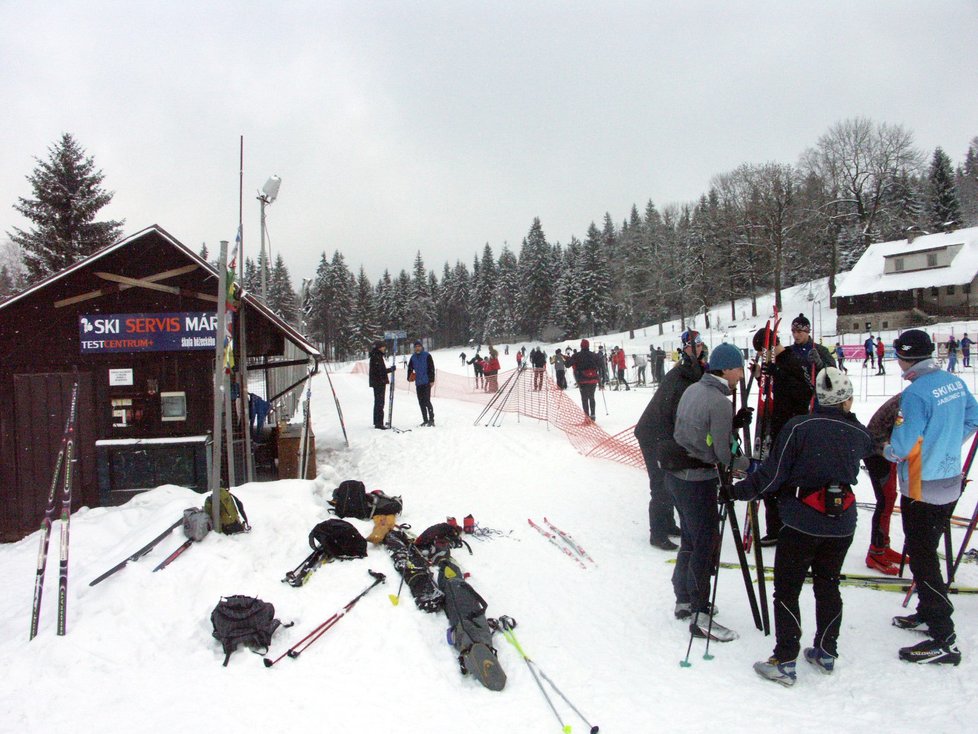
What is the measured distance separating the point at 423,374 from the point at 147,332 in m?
5.47

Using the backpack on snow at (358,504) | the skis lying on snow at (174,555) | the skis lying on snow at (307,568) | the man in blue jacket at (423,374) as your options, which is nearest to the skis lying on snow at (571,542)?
the backpack on snow at (358,504)

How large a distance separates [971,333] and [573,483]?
113 ft

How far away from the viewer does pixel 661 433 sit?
18.3 feet

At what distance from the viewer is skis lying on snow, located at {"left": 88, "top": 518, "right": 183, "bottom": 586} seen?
15.2 ft

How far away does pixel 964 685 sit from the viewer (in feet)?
10.9

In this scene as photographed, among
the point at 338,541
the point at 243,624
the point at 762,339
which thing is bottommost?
the point at 243,624

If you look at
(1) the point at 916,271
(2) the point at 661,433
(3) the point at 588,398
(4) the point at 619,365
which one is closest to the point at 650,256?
(1) the point at 916,271

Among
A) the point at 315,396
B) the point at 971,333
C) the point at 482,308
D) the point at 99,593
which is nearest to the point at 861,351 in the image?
the point at 971,333

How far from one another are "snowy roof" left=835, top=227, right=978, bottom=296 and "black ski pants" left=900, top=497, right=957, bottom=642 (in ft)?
150

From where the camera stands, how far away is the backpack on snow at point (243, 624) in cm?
393

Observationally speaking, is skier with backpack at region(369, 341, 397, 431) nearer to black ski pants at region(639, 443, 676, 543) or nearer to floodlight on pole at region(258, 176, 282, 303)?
floodlight on pole at region(258, 176, 282, 303)

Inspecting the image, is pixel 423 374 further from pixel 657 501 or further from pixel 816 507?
pixel 816 507

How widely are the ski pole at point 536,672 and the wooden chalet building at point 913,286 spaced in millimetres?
44628

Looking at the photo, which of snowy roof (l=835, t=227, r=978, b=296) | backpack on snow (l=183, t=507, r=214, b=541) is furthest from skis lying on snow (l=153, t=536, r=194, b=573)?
snowy roof (l=835, t=227, r=978, b=296)
